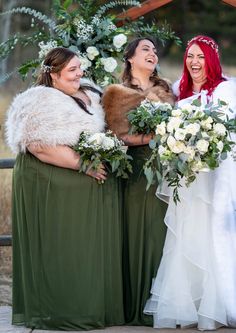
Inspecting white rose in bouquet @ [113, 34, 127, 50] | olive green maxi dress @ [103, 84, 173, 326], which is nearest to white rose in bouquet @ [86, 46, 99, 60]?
white rose in bouquet @ [113, 34, 127, 50]

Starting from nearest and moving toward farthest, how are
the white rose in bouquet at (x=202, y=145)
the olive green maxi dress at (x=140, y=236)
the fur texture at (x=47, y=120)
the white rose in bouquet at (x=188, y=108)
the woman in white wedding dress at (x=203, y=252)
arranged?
the white rose in bouquet at (x=202, y=145) → the white rose in bouquet at (x=188, y=108) → the fur texture at (x=47, y=120) → the woman in white wedding dress at (x=203, y=252) → the olive green maxi dress at (x=140, y=236)

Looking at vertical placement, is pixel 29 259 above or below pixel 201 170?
below

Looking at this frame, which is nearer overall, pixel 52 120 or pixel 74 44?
pixel 52 120

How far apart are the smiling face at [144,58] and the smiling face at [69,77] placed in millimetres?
422

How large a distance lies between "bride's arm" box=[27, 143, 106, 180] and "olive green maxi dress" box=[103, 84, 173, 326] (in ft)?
1.37

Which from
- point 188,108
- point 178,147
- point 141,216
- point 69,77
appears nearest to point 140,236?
point 141,216

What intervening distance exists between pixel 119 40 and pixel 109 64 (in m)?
0.19

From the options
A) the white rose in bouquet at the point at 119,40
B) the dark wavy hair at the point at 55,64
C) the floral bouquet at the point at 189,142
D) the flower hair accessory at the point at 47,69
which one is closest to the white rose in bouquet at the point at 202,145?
the floral bouquet at the point at 189,142

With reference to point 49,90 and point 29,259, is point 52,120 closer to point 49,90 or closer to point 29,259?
point 49,90

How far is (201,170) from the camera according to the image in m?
5.31

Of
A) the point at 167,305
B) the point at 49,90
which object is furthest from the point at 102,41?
the point at 167,305

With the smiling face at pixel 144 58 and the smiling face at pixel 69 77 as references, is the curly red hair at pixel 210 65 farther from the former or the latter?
the smiling face at pixel 69 77

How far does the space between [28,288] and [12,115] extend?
1088 millimetres

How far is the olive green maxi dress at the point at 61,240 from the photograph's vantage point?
5.61 m
